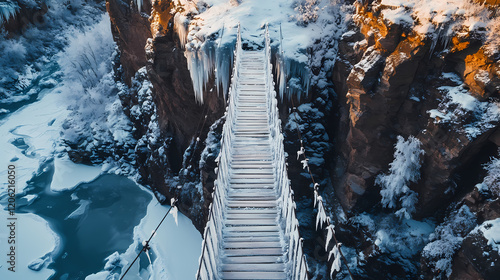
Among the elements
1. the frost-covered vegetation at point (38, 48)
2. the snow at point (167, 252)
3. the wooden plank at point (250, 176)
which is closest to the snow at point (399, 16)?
the wooden plank at point (250, 176)

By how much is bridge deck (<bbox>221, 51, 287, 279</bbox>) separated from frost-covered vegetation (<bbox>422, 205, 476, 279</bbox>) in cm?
470

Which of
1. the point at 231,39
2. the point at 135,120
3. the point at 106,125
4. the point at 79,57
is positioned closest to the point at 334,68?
the point at 231,39

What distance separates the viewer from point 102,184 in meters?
18.2

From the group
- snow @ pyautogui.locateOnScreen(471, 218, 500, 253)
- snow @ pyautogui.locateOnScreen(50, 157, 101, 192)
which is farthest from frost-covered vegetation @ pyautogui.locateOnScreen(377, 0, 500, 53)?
snow @ pyautogui.locateOnScreen(50, 157, 101, 192)

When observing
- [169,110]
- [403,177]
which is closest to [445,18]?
[403,177]

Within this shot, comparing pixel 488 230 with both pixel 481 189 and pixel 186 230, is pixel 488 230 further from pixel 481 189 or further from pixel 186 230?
pixel 186 230

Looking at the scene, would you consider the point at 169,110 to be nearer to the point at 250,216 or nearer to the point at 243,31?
the point at 243,31

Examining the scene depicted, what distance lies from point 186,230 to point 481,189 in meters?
11.5

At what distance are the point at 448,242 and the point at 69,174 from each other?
19.7m

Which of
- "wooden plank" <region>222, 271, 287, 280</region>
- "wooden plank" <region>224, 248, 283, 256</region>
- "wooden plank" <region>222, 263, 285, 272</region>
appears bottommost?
"wooden plank" <region>222, 271, 287, 280</region>

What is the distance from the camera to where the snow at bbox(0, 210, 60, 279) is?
13.0 meters

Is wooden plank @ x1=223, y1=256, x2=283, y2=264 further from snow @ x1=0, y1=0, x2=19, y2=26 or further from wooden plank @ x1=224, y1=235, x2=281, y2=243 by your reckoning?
snow @ x1=0, y1=0, x2=19, y2=26

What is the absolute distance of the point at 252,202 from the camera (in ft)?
21.0

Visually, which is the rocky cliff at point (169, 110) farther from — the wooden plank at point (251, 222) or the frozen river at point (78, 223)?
the wooden plank at point (251, 222)
